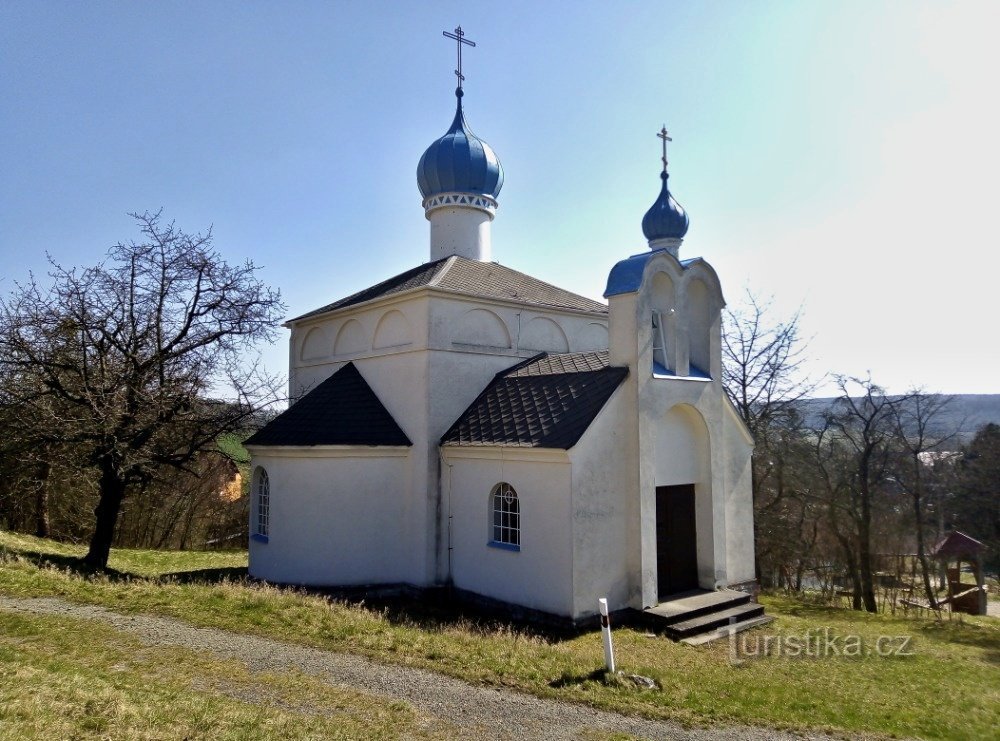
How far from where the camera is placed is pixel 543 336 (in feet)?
51.4

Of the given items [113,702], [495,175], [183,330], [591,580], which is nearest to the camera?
[113,702]

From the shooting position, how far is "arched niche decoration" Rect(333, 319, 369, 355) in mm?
15570

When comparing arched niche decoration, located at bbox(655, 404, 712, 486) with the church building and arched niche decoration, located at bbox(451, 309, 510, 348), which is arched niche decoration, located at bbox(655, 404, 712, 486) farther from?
arched niche decoration, located at bbox(451, 309, 510, 348)

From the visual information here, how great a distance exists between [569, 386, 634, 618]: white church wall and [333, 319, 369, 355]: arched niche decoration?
655 cm

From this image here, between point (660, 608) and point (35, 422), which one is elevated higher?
point (35, 422)

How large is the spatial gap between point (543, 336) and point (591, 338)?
1589 mm

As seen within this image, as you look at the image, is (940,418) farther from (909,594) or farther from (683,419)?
(683,419)

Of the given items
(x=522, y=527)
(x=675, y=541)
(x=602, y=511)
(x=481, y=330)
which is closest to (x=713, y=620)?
(x=675, y=541)

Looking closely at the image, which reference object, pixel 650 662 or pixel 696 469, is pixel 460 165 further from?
pixel 650 662

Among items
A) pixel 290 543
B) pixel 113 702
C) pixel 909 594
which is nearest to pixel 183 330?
pixel 290 543

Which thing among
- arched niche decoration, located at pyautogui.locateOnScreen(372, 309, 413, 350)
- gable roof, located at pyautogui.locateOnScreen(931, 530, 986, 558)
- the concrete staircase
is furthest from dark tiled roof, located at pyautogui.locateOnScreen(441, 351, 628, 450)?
gable roof, located at pyautogui.locateOnScreen(931, 530, 986, 558)

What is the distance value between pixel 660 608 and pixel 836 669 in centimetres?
303

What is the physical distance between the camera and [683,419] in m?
13.4
